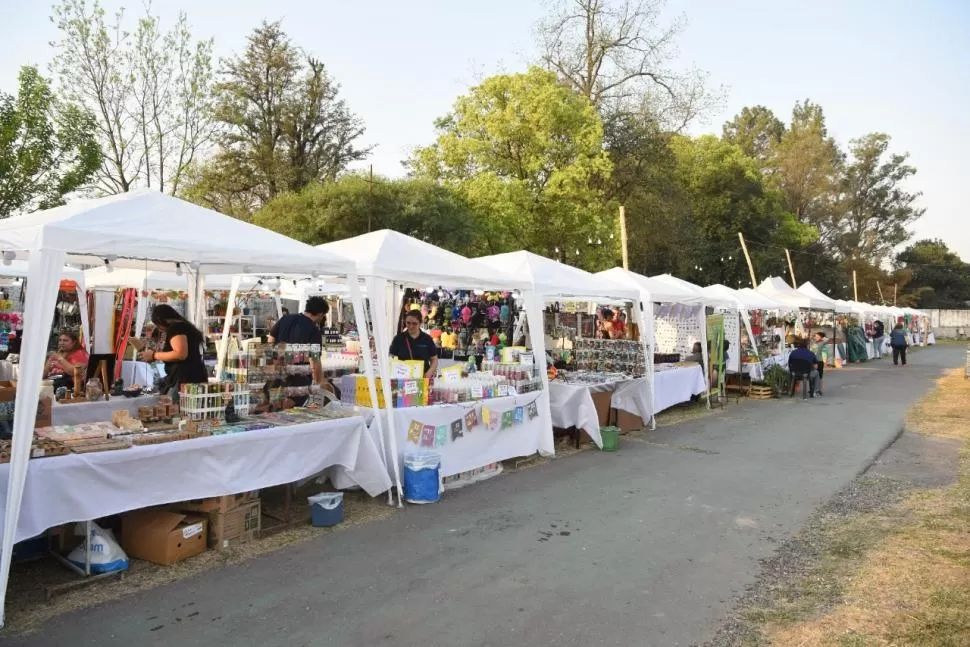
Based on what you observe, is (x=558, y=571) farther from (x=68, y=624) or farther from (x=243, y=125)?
(x=243, y=125)

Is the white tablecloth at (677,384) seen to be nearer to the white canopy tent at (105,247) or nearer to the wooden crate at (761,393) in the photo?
the wooden crate at (761,393)

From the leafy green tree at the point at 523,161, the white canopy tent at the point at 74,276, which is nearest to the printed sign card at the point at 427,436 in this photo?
the white canopy tent at the point at 74,276

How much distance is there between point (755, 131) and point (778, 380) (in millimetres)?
46247

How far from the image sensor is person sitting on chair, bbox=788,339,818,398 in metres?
14.3

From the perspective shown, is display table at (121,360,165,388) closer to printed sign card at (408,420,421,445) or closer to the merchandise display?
printed sign card at (408,420,421,445)

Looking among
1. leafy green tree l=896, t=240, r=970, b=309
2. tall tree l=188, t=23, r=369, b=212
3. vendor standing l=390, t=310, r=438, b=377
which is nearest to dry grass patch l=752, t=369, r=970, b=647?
vendor standing l=390, t=310, r=438, b=377

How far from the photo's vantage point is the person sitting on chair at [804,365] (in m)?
14.3

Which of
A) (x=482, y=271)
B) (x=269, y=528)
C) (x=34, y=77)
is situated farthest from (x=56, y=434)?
(x=34, y=77)

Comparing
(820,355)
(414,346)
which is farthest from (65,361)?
(820,355)

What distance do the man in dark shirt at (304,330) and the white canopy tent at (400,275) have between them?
0.59m

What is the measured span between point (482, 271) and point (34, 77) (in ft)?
41.7

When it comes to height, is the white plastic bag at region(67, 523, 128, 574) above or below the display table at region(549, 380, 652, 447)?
below

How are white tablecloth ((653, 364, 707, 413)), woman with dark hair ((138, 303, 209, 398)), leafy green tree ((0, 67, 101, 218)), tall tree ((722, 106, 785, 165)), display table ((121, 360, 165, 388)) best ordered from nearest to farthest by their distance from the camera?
woman with dark hair ((138, 303, 209, 398))
display table ((121, 360, 165, 388))
white tablecloth ((653, 364, 707, 413))
leafy green tree ((0, 67, 101, 218))
tall tree ((722, 106, 785, 165))

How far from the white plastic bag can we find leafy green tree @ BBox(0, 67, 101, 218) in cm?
1229
